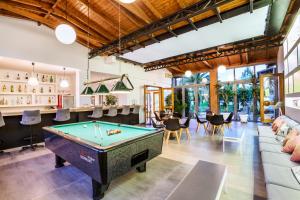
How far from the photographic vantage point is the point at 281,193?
158 centimetres

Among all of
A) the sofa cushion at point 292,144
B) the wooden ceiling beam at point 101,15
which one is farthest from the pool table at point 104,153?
the wooden ceiling beam at point 101,15

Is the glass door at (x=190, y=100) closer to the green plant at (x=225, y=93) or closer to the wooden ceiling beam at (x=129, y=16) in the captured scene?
the green plant at (x=225, y=93)

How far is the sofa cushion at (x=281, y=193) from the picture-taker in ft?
4.95

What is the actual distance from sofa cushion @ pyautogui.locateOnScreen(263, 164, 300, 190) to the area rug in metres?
1.35

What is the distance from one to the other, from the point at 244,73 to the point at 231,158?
25.7ft

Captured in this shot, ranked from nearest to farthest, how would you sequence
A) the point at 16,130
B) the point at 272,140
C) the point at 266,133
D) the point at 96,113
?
the point at 272,140 → the point at 266,133 → the point at 16,130 → the point at 96,113

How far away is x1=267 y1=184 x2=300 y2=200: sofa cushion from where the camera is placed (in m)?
1.51

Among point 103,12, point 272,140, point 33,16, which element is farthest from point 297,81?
point 33,16

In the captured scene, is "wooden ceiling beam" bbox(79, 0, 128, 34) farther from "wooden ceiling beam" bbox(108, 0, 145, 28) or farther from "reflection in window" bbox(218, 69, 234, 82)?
"reflection in window" bbox(218, 69, 234, 82)

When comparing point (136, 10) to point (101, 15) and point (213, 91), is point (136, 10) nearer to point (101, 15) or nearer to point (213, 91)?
point (101, 15)

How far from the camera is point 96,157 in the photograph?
1831mm

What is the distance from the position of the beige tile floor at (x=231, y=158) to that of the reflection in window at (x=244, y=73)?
5682 mm

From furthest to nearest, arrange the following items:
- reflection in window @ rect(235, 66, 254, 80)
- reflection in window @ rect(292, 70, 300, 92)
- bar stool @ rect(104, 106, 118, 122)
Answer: reflection in window @ rect(235, 66, 254, 80), bar stool @ rect(104, 106, 118, 122), reflection in window @ rect(292, 70, 300, 92)

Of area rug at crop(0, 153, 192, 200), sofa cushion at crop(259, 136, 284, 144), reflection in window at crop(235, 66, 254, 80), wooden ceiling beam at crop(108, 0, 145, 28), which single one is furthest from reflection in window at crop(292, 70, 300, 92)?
reflection in window at crop(235, 66, 254, 80)
